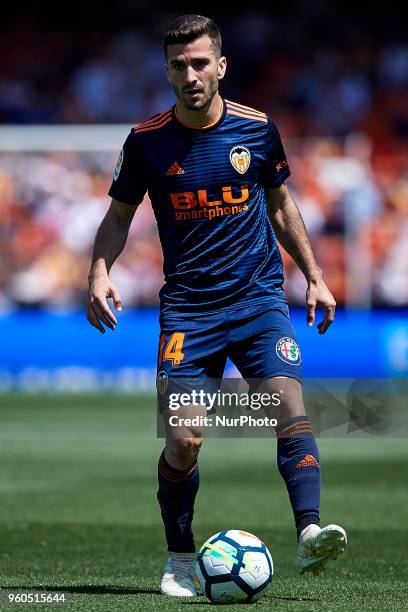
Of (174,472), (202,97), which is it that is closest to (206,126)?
(202,97)

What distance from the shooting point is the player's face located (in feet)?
17.8

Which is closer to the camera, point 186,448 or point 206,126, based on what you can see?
point 186,448

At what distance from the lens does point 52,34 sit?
2356cm

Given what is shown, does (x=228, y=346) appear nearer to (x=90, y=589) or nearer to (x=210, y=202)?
(x=210, y=202)

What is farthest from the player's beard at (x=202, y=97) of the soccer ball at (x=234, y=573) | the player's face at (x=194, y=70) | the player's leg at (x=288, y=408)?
the soccer ball at (x=234, y=573)

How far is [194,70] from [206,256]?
31.0 inches

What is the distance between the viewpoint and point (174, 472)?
18.3ft

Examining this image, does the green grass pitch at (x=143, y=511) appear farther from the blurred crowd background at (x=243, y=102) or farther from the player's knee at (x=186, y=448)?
the blurred crowd background at (x=243, y=102)

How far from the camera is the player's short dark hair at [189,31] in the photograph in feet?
17.8

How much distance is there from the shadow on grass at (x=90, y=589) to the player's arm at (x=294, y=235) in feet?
4.48

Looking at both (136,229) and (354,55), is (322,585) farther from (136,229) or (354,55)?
(354,55)

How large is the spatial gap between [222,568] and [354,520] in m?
3.45

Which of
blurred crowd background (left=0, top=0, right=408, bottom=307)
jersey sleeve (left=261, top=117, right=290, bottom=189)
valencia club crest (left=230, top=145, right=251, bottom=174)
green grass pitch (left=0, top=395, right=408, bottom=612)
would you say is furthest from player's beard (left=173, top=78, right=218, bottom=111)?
blurred crowd background (left=0, top=0, right=408, bottom=307)

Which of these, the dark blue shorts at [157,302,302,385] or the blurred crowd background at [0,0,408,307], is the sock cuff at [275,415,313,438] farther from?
the blurred crowd background at [0,0,408,307]
